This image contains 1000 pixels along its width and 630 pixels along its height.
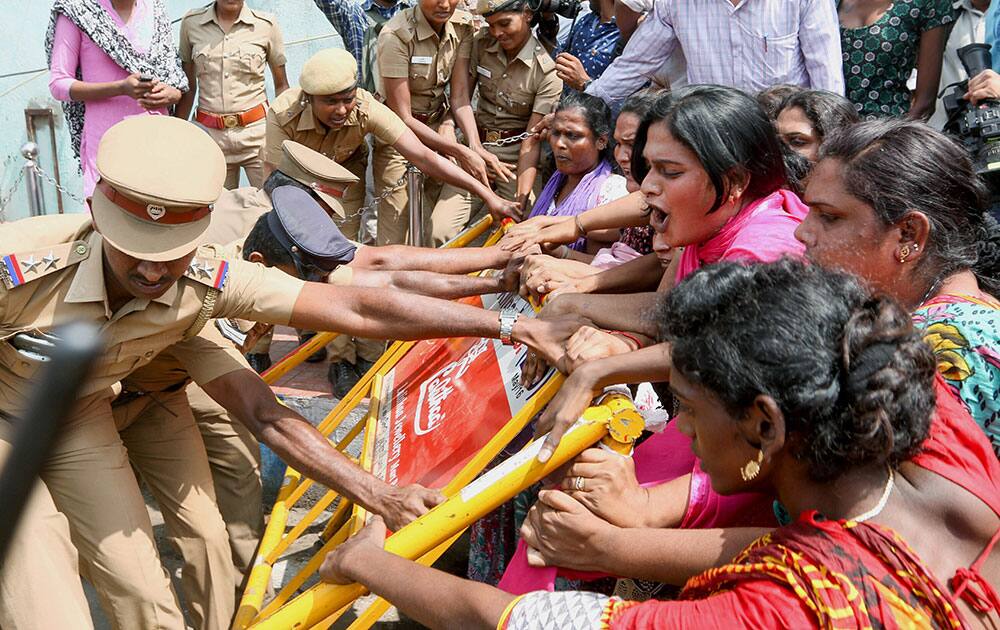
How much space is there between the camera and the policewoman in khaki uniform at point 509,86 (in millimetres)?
5738

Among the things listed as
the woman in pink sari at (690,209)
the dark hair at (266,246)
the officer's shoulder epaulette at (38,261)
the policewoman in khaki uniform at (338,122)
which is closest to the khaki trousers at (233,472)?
the dark hair at (266,246)

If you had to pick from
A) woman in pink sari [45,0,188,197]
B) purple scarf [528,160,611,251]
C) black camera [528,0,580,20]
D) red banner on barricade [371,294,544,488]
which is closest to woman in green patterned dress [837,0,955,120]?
purple scarf [528,160,611,251]

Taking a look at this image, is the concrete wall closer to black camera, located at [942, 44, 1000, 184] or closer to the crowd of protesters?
the crowd of protesters

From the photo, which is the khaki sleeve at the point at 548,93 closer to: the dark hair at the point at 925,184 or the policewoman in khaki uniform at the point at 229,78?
the policewoman in khaki uniform at the point at 229,78

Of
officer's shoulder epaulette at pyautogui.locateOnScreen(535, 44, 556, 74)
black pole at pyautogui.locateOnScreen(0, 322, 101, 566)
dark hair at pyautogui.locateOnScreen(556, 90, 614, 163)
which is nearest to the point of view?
black pole at pyautogui.locateOnScreen(0, 322, 101, 566)

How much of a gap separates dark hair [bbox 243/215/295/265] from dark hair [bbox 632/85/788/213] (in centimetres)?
190

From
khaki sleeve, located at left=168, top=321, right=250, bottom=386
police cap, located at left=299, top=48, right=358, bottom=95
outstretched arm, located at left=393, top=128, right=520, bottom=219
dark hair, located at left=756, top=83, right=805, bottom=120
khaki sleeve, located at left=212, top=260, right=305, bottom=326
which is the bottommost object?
outstretched arm, located at left=393, top=128, right=520, bottom=219

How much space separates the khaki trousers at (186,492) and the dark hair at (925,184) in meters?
2.55

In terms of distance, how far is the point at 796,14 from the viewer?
413 centimetres

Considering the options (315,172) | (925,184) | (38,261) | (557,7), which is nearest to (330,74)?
(315,172)

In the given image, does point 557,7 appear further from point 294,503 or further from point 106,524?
point 106,524

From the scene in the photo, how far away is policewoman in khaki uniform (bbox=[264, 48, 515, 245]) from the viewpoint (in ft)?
17.1

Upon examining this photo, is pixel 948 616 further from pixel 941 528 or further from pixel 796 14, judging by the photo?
pixel 796 14

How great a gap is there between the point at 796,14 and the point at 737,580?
3.18 metres
